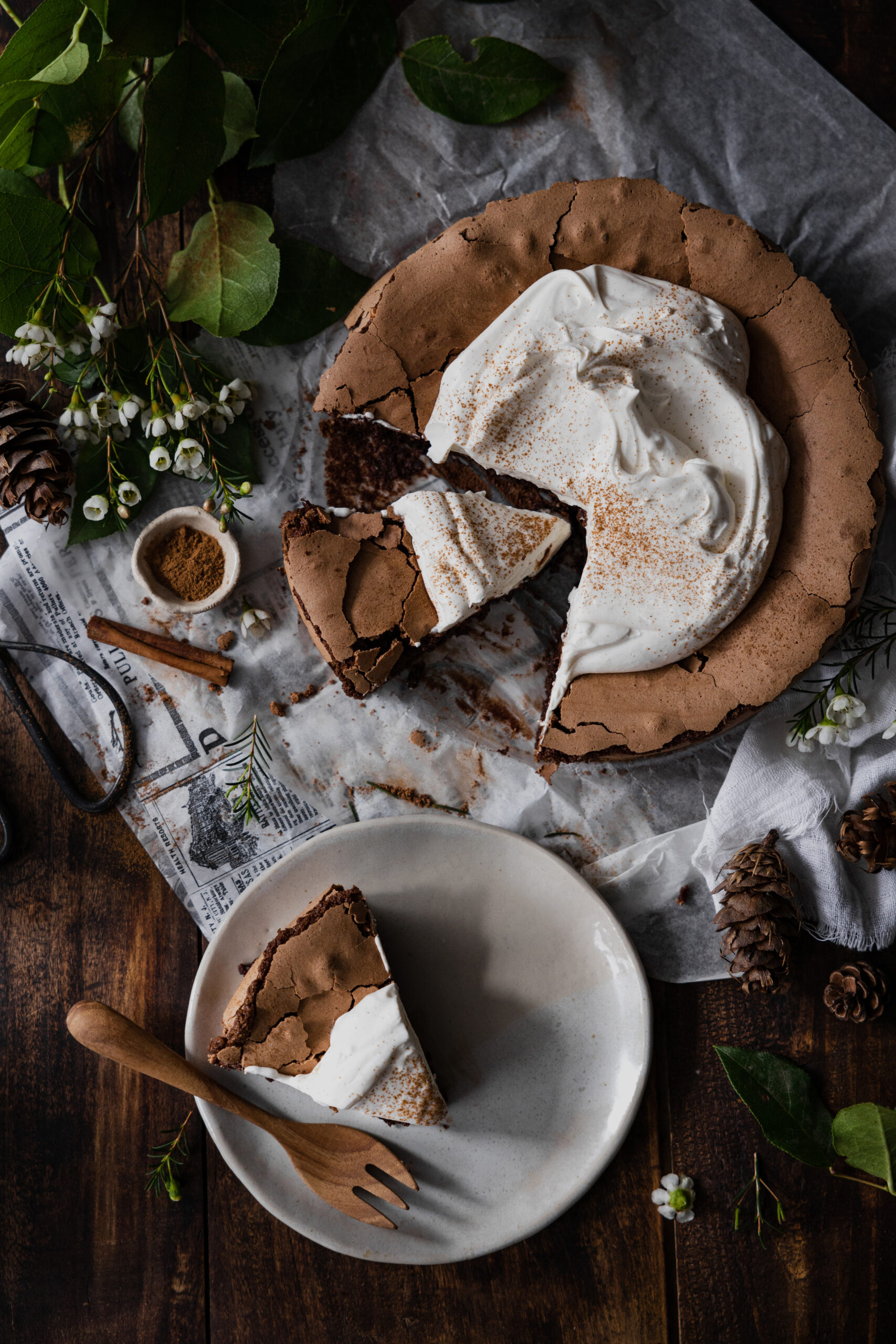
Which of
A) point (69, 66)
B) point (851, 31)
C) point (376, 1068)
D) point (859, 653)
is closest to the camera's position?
point (69, 66)

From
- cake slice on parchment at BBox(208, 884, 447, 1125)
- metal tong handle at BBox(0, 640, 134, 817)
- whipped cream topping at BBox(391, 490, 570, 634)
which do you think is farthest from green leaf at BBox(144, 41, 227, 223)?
cake slice on parchment at BBox(208, 884, 447, 1125)

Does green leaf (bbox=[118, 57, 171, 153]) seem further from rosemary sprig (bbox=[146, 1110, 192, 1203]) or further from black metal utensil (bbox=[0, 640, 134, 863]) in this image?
rosemary sprig (bbox=[146, 1110, 192, 1203])

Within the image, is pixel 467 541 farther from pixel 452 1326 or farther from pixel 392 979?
pixel 452 1326

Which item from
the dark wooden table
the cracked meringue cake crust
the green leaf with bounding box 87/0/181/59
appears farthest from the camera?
the dark wooden table

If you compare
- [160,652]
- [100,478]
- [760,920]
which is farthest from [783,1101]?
[100,478]

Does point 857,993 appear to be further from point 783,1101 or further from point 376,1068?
point 376,1068
